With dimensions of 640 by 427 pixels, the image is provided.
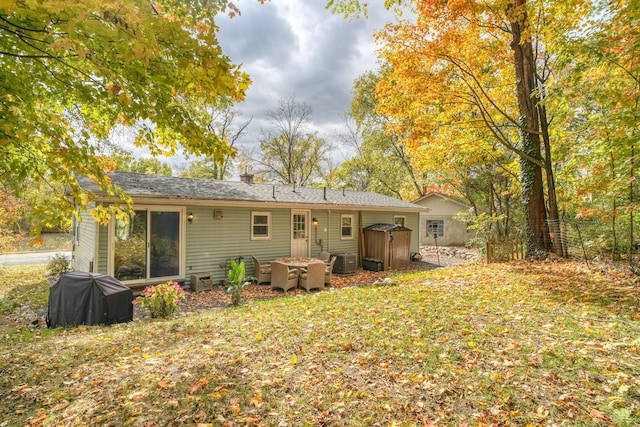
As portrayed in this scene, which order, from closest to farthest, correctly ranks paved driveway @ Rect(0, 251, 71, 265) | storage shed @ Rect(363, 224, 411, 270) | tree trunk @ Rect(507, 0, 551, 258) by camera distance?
tree trunk @ Rect(507, 0, 551, 258)
storage shed @ Rect(363, 224, 411, 270)
paved driveway @ Rect(0, 251, 71, 265)

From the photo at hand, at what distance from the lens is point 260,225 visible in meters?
10.9

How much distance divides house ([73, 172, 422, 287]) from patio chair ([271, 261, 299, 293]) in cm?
159

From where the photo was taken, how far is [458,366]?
326 centimetres

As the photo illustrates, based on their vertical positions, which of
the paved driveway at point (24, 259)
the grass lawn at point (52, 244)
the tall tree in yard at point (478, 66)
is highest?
the tall tree in yard at point (478, 66)

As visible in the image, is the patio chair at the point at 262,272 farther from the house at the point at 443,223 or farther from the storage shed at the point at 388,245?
the house at the point at 443,223

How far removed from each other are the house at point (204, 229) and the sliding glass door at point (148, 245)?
0.02 m

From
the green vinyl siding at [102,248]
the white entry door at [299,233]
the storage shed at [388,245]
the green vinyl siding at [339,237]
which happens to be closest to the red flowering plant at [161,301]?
the green vinyl siding at [102,248]

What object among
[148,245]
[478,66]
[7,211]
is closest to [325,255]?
[148,245]

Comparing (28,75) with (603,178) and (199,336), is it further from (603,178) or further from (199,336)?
(603,178)

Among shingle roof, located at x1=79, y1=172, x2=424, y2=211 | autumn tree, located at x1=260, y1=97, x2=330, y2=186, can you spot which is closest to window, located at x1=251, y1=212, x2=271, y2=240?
shingle roof, located at x1=79, y1=172, x2=424, y2=211

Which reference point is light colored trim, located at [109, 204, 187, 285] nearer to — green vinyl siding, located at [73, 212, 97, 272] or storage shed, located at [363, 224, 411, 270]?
green vinyl siding, located at [73, 212, 97, 272]

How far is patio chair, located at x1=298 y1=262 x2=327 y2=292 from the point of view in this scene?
29.3 ft

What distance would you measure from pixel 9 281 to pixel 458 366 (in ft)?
45.3

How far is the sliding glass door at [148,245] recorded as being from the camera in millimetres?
8102
